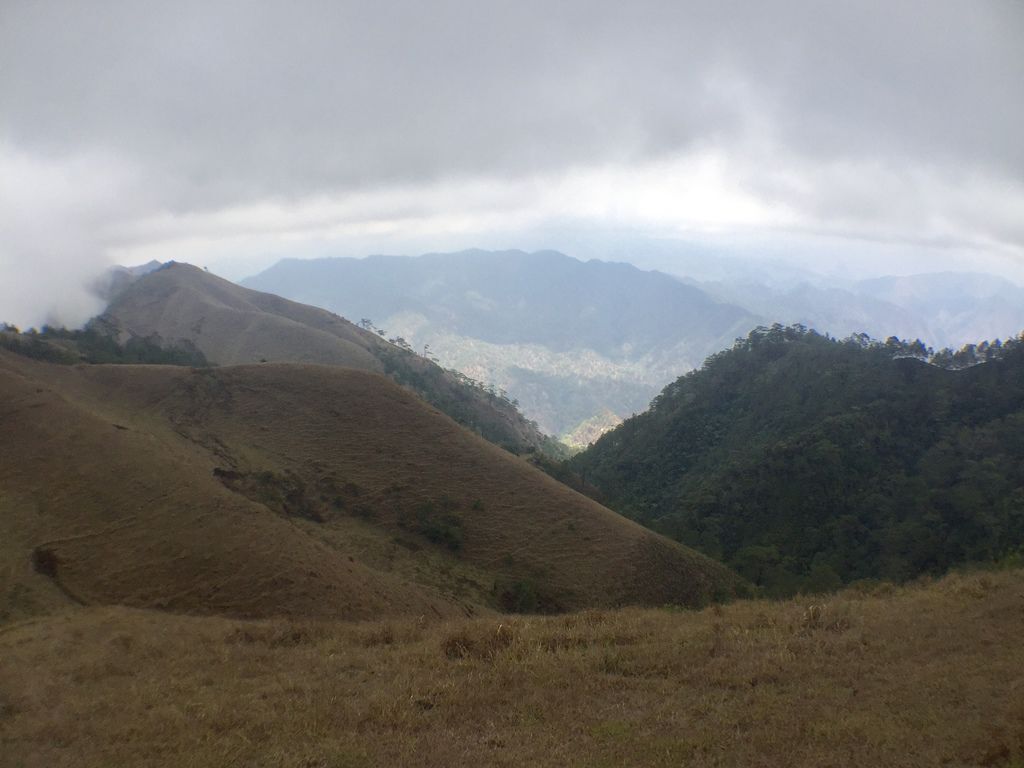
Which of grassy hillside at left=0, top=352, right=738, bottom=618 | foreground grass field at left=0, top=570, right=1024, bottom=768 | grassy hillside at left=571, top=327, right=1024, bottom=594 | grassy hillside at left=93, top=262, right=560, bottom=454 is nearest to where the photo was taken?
foreground grass field at left=0, top=570, right=1024, bottom=768

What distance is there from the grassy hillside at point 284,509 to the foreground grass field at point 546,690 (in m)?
5.40

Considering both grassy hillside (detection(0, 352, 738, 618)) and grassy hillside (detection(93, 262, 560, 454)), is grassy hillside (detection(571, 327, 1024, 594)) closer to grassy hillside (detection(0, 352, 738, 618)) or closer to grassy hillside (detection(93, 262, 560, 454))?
grassy hillside (detection(0, 352, 738, 618))

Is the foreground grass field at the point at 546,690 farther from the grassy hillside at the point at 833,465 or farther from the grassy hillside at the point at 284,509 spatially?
the grassy hillside at the point at 833,465

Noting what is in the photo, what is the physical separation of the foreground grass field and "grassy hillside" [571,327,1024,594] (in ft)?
70.7

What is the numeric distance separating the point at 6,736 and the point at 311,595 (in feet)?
32.9

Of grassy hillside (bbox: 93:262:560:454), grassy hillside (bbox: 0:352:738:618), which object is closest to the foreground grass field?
grassy hillside (bbox: 0:352:738:618)

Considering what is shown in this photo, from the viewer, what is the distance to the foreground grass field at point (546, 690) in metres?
6.55

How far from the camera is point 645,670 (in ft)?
29.7

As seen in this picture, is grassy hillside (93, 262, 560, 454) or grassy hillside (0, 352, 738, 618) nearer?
grassy hillside (0, 352, 738, 618)

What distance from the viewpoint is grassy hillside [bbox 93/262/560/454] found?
86.4 m

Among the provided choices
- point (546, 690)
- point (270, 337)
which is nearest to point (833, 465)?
point (546, 690)

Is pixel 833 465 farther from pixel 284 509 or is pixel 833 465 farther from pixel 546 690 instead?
pixel 546 690

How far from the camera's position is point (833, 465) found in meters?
47.8

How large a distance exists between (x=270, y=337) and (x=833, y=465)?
7629cm
